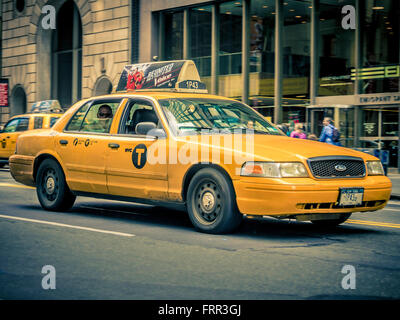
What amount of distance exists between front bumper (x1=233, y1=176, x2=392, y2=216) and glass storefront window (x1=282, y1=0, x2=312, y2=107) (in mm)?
14663

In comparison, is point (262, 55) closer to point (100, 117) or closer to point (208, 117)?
point (100, 117)

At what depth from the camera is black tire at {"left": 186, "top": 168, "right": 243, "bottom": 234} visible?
709 cm

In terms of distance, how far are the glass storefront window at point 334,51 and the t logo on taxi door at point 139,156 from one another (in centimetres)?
1330

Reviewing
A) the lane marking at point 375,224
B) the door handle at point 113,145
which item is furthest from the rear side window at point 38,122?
the lane marking at point 375,224

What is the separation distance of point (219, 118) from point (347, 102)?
12.9 meters

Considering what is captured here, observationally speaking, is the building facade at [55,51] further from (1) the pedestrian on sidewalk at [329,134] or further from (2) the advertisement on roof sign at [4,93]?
(1) the pedestrian on sidewalk at [329,134]

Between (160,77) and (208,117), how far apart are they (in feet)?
7.23

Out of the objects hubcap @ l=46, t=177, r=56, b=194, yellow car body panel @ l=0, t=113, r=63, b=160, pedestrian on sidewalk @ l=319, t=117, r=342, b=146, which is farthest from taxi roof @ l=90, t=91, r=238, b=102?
yellow car body panel @ l=0, t=113, r=63, b=160

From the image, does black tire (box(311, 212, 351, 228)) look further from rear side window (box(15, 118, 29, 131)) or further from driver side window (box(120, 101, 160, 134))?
rear side window (box(15, 118, 29, 131))

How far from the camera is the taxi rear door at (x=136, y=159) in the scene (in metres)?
7.88

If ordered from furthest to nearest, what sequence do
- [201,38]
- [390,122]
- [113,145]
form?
1. [201,38]
2. [390,122]
3. [113,145]

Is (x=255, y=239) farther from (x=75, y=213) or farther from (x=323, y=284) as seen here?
(x=75, y=213)

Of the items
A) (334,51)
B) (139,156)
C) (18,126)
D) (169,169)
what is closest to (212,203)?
(169,169)

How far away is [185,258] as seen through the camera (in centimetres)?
601
